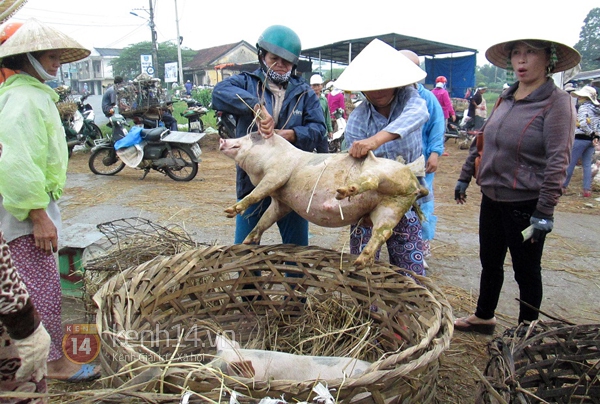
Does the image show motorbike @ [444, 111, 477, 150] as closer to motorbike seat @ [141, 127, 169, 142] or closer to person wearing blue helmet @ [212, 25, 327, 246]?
motorbike seat @ [141, 127, 169, 142]

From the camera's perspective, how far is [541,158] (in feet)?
7.43

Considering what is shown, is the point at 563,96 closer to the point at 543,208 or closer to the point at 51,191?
the point at 543,208

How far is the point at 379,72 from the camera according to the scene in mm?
2092

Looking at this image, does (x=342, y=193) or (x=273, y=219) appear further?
(x=273, y=219)

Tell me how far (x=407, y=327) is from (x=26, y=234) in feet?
5.75

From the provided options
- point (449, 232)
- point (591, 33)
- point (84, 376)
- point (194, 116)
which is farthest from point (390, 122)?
point (591, 33)

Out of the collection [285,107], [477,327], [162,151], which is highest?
[285,107]

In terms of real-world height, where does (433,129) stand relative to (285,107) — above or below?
below

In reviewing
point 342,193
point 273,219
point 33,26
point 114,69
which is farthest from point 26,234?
point 114,69

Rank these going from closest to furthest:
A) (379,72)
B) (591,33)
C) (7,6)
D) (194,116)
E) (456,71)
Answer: (7,6), (379,72), (194,116), (456,71), (591,33)

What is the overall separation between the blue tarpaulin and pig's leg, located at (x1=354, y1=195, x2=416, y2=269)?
62.4 feet

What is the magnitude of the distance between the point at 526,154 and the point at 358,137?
82 cm

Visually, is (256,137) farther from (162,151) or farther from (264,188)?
(162,151)

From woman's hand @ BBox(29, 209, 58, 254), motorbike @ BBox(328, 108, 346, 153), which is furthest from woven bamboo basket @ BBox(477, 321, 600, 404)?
motorbike @ BBox(328, 108, 346, 153)
